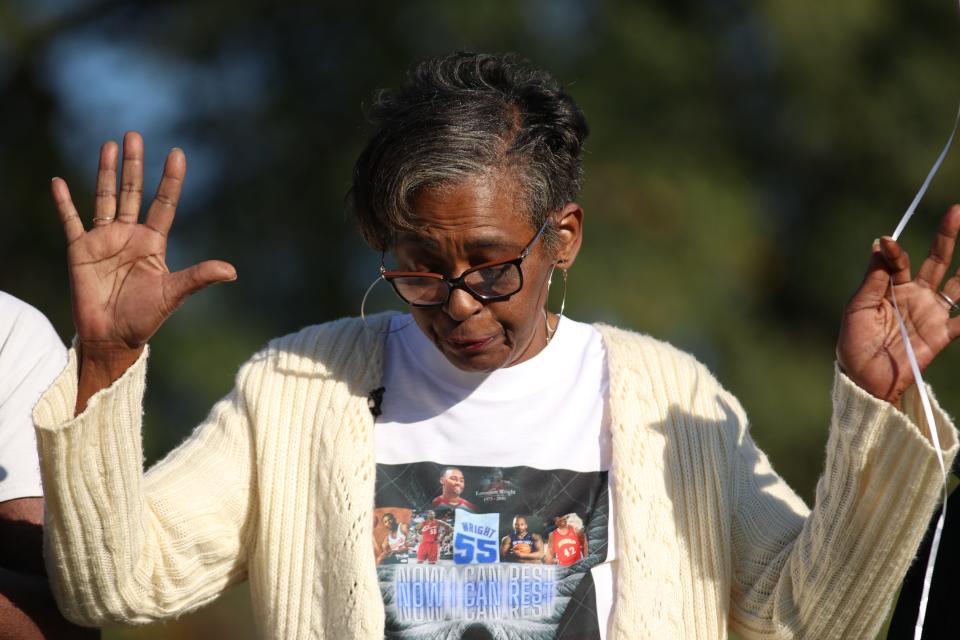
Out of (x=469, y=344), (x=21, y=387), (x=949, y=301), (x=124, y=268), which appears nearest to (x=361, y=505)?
(x=469, y=344)

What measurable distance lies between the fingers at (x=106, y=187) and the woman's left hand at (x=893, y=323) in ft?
4.36

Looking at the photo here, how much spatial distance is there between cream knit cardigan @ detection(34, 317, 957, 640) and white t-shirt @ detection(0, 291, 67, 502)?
30 cm

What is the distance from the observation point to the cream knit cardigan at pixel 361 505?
238cm

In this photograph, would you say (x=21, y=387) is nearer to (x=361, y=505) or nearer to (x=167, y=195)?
(x=167, y=195)

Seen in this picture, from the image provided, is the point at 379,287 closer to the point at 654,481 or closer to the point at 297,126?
the point at 297,126

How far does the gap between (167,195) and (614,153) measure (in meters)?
4.42

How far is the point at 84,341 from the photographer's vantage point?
7.91ft

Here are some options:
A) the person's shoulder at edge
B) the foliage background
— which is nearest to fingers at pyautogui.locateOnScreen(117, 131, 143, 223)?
the person's shoulder at edge

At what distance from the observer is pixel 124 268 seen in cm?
246

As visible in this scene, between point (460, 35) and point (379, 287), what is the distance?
1.31m

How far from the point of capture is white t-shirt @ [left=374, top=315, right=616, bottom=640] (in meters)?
2.59

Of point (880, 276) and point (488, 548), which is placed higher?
point (880, 276)

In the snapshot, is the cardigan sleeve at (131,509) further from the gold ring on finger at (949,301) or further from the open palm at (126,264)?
the gold ring on finger at (949,301)

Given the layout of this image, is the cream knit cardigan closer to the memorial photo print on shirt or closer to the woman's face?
the memorial photo print on shirt
